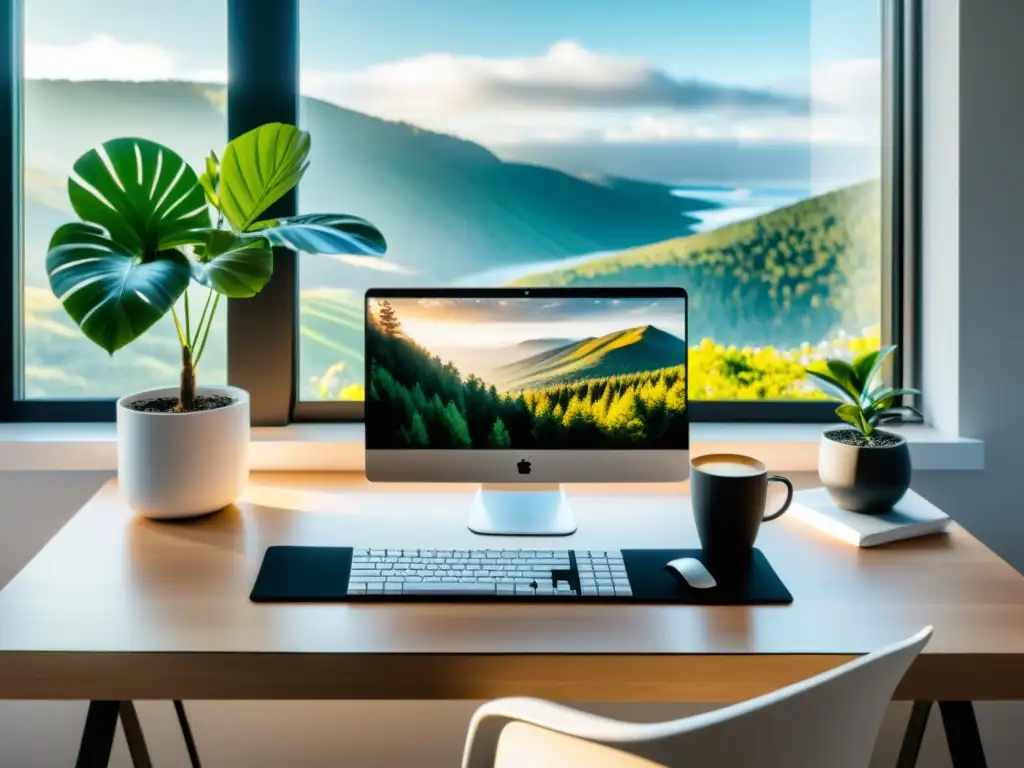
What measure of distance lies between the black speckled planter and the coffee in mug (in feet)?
0.73

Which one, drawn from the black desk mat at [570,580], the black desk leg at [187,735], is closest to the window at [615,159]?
the black desk leg at [187,735]

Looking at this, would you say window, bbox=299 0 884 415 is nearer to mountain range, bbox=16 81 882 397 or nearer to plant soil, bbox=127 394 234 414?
mountain range, bbox=16 81 882 397

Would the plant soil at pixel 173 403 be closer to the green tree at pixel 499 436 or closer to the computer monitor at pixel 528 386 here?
the computer monitor at pixel 528 386

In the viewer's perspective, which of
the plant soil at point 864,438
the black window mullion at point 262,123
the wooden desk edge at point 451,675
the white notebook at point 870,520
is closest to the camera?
the wooden desk edge at point 451,675

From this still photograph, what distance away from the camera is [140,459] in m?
1.61

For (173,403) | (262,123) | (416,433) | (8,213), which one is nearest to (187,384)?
(173,403)

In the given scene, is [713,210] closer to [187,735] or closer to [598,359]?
[598,359]

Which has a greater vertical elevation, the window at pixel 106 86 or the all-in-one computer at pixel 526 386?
the window at pixel 106 86

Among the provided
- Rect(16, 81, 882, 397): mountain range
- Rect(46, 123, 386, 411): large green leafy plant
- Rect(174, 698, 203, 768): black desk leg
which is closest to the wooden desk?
Rect(46, 123, 386, 411): large green leafy plant

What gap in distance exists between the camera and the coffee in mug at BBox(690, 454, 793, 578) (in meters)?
1.42

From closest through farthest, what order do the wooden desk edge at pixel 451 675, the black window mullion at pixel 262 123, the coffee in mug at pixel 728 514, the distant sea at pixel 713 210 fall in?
the wooden desk edge at pixel 451 675
the coffee in mug at pixel 728 514
the black window mullion at pixel 262 123
the distant sea at pixel 713 210

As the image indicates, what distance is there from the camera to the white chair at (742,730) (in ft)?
2.66

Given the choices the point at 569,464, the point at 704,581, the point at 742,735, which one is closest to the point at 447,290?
the point at 569,464

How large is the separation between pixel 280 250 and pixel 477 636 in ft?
3.73
